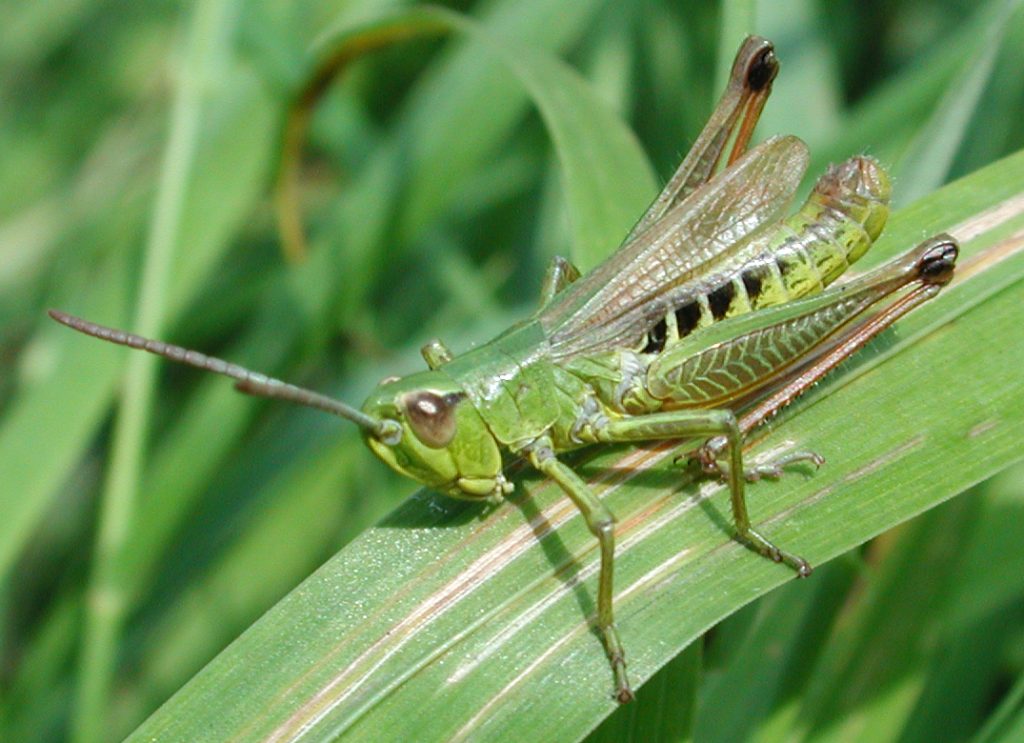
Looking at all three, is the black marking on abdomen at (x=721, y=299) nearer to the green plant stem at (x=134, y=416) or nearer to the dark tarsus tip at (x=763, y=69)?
the dark tarsus tip at (x=763, y=69)

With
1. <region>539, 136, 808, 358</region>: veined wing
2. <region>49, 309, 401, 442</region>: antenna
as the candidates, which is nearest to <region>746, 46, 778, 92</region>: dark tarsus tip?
<region>539, 136, 808, 358</region>: veined wing

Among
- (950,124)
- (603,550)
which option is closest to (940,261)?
(950,124)

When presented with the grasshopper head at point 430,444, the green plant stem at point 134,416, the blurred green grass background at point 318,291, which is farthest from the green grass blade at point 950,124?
the green plant stem at point 134,416

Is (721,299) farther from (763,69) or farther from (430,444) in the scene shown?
(430,444)

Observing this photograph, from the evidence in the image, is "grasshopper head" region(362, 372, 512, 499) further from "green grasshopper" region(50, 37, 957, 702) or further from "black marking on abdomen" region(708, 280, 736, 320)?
"black marking on abdomen" region(708, 280, 736, 320)

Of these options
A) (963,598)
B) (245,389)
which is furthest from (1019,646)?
(245,389)

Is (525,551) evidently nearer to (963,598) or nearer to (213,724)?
(213,724)
